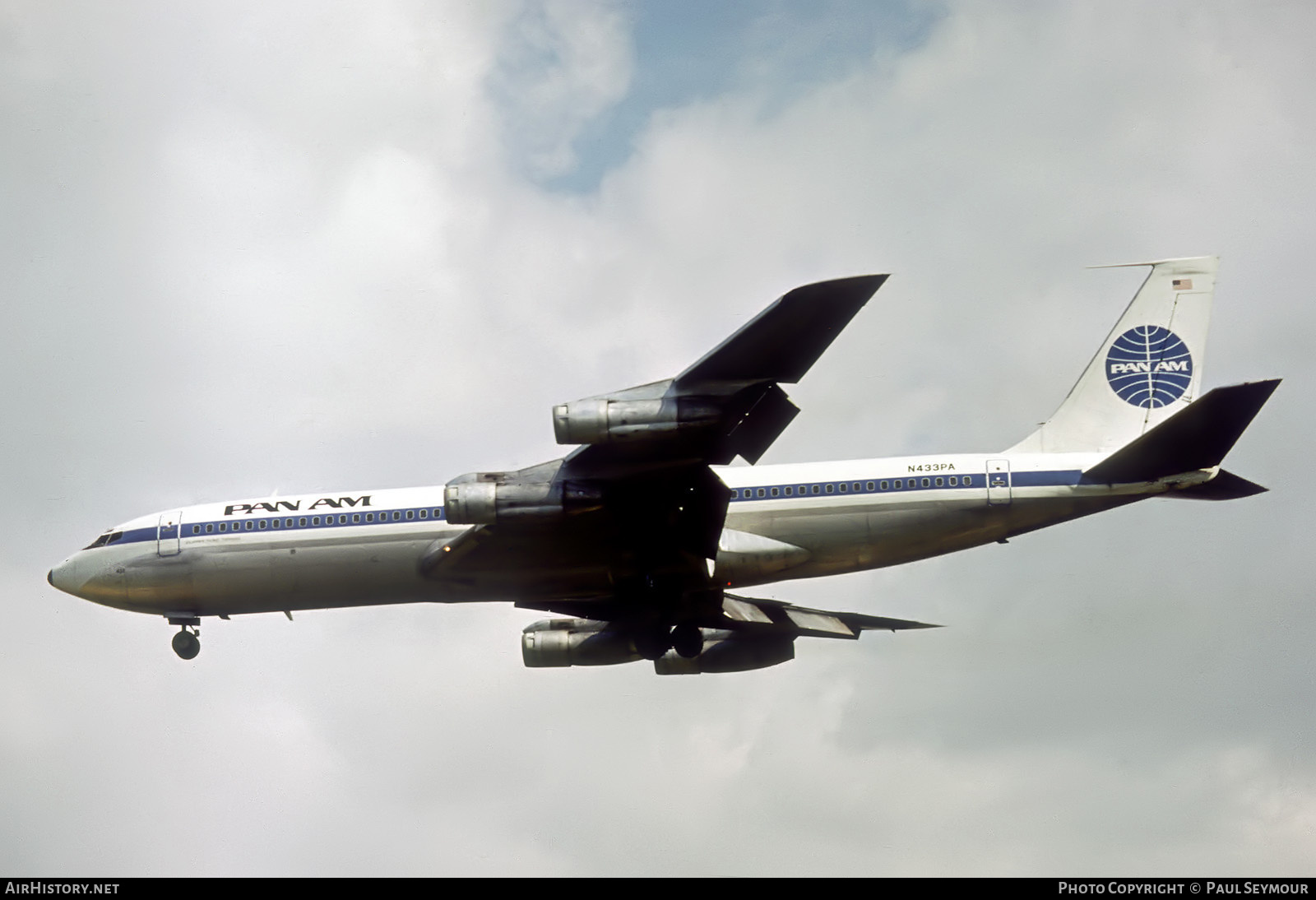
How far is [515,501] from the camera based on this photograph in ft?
85.7

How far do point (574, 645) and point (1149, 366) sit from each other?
603 inches

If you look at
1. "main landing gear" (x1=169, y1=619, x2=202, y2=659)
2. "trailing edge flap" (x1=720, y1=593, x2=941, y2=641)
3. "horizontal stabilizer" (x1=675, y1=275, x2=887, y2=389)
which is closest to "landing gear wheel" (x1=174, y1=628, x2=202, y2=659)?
"main landing gear" (x1=169, y1=619, x2=202, y2=659)

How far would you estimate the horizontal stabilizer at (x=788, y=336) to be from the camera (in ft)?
72.9

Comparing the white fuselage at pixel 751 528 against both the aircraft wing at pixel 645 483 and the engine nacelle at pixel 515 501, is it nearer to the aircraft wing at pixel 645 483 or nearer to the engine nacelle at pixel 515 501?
the aircraft wing at pixel 645 483

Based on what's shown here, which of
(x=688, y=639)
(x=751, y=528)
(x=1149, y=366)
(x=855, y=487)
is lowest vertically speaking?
(x=688, y=639)

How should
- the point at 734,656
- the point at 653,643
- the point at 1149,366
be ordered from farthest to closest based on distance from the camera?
the point at 734,656
the point at 1149,366
the point at 653,643

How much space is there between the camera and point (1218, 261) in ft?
108

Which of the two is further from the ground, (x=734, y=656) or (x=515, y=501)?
(x=515, y=501)

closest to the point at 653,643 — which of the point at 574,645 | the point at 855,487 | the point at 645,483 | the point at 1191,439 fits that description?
the point at 574,645

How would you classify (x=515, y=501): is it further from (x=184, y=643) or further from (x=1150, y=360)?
(x=1150, y=360)

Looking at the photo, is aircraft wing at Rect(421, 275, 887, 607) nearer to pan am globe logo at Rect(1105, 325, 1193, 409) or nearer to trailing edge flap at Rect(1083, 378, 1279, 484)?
trailing edge flap at Rect(1083, 378, 1279, 484)

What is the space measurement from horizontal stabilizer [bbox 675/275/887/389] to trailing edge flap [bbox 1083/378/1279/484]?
7.77m

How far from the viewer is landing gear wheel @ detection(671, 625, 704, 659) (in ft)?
103

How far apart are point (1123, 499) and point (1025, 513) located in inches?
79.3
